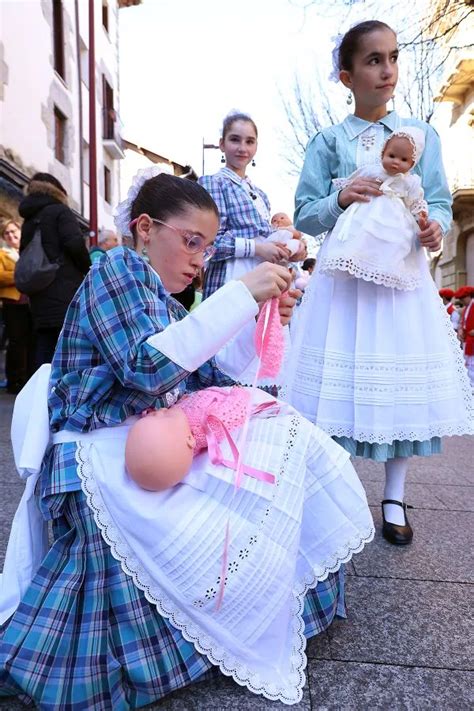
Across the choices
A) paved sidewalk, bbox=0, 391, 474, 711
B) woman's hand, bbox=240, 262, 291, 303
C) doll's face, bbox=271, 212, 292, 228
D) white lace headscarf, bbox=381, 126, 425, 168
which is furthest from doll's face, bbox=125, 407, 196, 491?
doll's face, bbox=271, 212, 292, 228

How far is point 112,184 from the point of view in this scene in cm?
1594

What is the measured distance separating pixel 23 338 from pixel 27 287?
61.9 inches

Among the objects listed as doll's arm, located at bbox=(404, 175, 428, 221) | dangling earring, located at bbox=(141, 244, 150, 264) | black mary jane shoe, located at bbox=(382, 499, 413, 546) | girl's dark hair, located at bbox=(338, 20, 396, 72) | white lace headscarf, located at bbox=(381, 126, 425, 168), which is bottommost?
black mary jane shoe, located at bbox=(382, 499, 413, 546)

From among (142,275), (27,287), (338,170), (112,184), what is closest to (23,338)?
(27,287)

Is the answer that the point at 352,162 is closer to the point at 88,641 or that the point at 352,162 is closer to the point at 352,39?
the point at 352,39

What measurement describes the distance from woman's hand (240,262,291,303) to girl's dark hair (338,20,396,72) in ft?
4.36

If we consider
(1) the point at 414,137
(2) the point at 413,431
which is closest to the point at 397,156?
(1) the point at 414,137

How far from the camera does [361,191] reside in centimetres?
196

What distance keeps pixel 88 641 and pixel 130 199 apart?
1.05 metres

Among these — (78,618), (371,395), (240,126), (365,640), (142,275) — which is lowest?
(365,640)

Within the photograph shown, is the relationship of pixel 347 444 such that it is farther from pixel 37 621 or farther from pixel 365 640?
pixel 37 621

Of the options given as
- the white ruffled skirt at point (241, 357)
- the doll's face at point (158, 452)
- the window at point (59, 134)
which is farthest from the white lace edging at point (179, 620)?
the window at point (59, 134)

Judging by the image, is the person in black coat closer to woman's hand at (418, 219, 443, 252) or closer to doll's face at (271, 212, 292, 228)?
doll's face at (271, 212, 292, 228)

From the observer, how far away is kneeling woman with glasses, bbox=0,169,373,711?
3.78 ft
